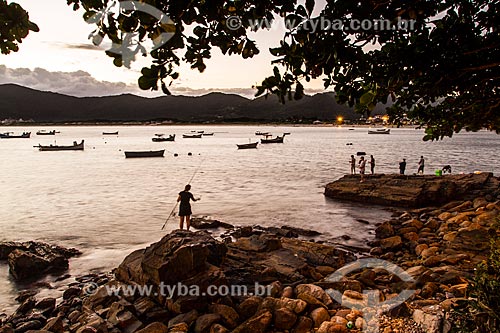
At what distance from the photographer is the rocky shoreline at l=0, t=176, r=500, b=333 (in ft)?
24.5

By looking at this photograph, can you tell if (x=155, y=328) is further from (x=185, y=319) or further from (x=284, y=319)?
(x=284, y=319)

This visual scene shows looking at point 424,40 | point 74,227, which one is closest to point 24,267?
point 74,227

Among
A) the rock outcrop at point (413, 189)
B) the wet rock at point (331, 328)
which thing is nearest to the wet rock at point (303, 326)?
the wet rock at point (331, 328)

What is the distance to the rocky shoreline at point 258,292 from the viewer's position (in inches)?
294

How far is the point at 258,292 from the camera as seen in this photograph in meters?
9.30

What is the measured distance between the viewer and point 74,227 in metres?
20.6

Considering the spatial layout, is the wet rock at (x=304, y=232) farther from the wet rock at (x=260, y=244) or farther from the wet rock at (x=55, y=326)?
the wet rock at (x=55, y=326)

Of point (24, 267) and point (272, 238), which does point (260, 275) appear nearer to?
point (272, 238)

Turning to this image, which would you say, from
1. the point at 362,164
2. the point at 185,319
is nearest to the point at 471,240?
the point at 185,319

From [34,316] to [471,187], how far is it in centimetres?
2431

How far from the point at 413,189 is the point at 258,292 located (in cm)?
1699

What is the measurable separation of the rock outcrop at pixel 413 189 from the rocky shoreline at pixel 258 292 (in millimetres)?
8928

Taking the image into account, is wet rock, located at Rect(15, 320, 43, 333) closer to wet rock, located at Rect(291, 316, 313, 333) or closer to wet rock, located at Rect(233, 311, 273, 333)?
wet rock, located at Rect(233, 311, 273, 333)

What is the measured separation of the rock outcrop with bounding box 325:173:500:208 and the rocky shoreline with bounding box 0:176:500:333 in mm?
8928
